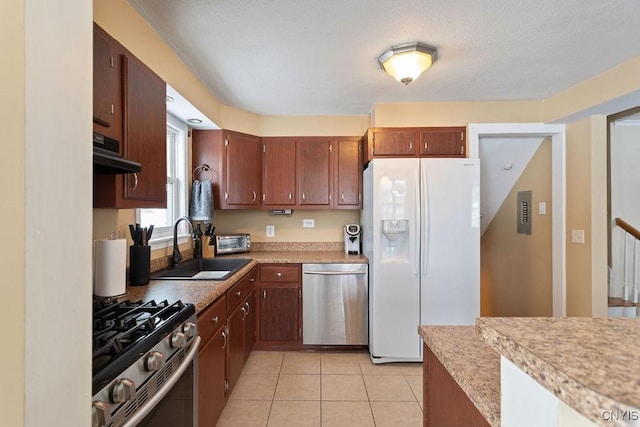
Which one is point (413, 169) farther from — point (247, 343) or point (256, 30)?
point (247, 343)

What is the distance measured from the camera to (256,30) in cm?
175

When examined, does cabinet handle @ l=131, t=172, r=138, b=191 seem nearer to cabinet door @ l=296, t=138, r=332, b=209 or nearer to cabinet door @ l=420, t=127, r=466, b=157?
cabinet door @ l=296, t=138, r=332, b=209

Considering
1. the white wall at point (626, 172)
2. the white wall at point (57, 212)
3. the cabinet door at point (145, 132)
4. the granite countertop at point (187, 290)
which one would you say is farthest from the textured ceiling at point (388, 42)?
the white wall at point (626, 172)

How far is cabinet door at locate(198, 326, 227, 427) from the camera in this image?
5.02 feet

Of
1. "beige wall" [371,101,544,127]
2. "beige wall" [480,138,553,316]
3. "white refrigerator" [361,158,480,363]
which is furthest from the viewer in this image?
"beige wall" [480,138,553,316]

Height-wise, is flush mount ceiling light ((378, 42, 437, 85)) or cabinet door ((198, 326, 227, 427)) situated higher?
flush mount ceiling light ((378, 42, 437, 85))

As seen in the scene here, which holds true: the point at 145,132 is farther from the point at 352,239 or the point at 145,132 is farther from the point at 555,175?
the point at 555,175

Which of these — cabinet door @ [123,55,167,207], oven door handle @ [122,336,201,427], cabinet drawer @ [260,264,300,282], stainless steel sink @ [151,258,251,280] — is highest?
cabinet door @ [123,55,167,207]

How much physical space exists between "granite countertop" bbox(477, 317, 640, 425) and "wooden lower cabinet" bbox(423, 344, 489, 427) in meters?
Result: 0.34

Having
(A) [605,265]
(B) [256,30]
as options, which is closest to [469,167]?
(A) [605,265]

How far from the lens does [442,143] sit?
2801 millimetres

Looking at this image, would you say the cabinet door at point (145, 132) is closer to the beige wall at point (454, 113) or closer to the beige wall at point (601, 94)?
the beige wall at point (454, 113)

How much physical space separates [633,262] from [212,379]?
4052 mm

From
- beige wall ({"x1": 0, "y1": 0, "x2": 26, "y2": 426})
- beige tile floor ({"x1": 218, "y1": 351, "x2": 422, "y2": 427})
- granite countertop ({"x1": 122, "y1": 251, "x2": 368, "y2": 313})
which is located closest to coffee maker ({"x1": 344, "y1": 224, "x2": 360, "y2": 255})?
beige tile floor ({"x1": 218, "y1": 351, "x2": 422, "y2": 427})
